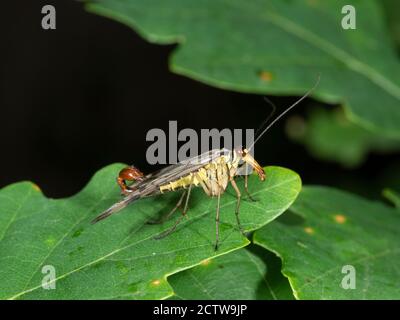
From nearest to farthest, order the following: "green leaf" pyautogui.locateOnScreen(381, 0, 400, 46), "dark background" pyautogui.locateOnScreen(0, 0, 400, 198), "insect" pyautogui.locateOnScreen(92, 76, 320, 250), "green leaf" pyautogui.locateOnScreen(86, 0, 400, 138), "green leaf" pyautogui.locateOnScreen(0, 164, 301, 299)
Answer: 1. "green leaf" pyautogui.locateOnScreen(0, 164, 301, 299)
2. "insect" pyautogui.locateOnScreen(92, 76, 320, 250)
3. "green leaf" pyautogui.locateOnScreen(86, 0, 400, 138)
4. "green leaf" pyautogui.locateOnScreen(381, 0, 400, 46)
5. "dark background" pyautogui.locateOnScreen(0, 0, 400, 198)

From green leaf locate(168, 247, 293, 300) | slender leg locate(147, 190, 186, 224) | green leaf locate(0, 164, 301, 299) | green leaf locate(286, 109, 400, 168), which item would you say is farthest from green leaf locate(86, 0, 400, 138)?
green leaf locate(286, 109, 400, 168)

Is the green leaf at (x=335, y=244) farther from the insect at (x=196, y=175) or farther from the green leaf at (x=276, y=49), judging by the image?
the green leaf at (x=276, y=49)

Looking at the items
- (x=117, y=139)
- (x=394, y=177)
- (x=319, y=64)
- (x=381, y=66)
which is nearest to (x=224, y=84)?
(x=319, y=64)

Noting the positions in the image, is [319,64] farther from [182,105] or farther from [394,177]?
[182,105]

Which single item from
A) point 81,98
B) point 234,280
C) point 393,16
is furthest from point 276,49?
point 81,98

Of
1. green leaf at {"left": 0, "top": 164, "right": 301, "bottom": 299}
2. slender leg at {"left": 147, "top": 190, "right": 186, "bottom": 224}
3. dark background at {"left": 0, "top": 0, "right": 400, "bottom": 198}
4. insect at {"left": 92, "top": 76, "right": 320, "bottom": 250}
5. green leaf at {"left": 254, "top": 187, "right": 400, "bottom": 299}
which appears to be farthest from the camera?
dark background at {"left": 0, "top": 0, "right": 400, "bottom": 198}

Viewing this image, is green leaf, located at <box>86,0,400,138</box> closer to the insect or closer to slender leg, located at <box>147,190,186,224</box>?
the insect

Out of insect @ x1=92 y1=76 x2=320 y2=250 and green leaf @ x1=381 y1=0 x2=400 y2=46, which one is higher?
green leaf @ x1=381 y1=0 x2=400 y2=46
